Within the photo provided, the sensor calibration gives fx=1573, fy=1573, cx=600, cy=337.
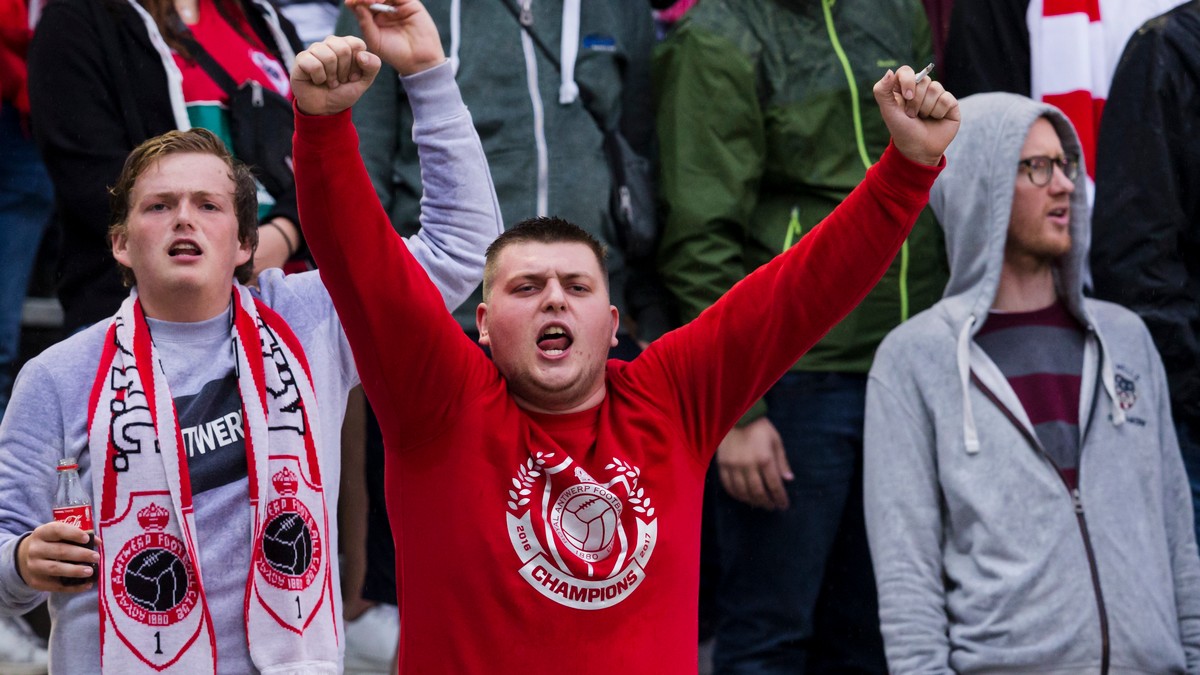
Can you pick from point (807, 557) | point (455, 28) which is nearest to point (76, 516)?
point (455, 28)

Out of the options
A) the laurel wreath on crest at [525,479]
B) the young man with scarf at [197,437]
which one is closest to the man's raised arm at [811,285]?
the laurel wreath on crest at [525,479]

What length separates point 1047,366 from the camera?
14.3 ft

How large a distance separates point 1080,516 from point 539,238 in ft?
6.08

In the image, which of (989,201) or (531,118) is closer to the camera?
(531,118)

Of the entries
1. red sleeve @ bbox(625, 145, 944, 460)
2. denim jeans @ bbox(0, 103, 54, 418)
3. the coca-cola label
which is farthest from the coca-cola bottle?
denim jeans @ bbox(0, 103, 54, 418)

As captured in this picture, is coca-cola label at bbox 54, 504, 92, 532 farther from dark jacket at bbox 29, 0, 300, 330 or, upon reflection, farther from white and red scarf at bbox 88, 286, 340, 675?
dark jacket at bbox 29, 0, 300, 330

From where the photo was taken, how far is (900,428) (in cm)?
427

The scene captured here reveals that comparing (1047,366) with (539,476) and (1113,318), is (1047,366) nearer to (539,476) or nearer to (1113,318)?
(1113,318)

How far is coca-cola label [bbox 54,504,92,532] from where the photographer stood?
2889 mm

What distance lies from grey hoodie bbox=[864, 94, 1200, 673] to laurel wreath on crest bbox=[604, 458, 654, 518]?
1406 millimetres

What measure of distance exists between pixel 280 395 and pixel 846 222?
1.21 m

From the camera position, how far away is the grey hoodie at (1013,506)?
159 inches

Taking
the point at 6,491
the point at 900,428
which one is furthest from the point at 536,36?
the point at 6,491

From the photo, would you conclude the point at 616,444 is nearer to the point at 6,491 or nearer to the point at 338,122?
the point at 338,122
